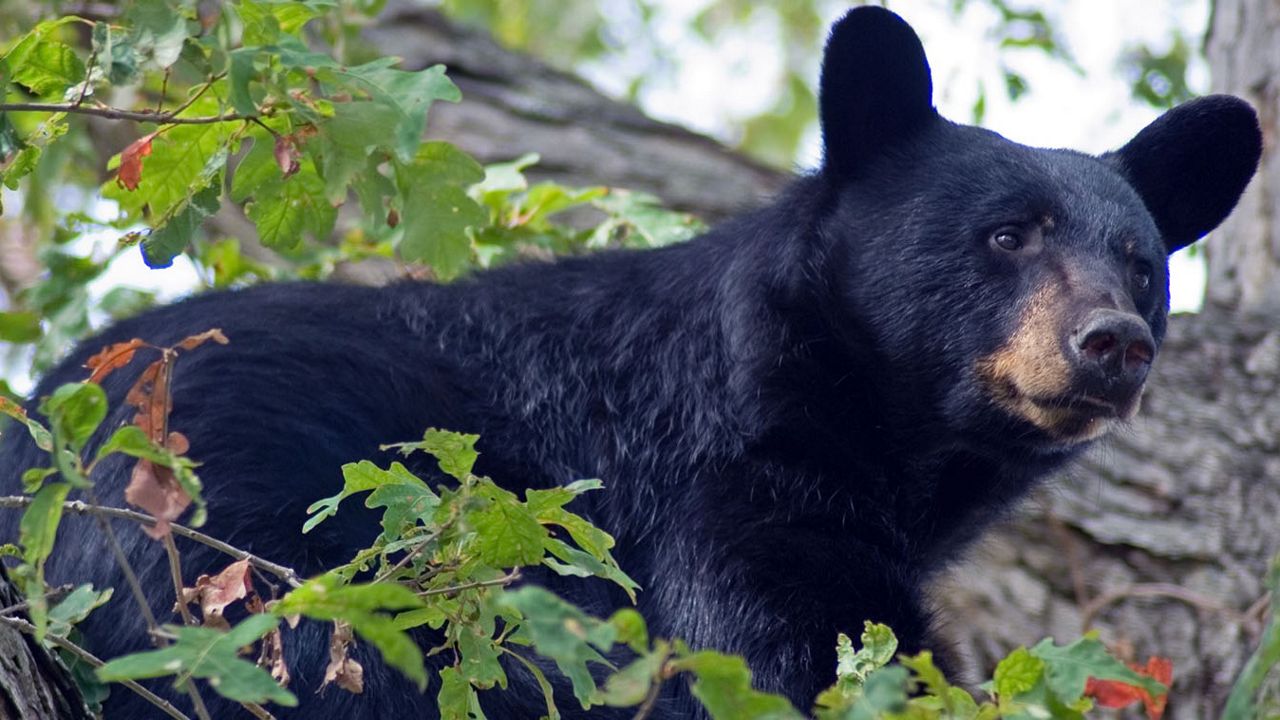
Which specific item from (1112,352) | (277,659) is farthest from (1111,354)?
(277,659)

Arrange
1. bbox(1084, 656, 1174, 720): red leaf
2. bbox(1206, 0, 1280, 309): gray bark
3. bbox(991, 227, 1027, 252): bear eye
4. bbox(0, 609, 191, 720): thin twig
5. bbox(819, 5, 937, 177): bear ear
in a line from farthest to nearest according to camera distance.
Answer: bbox(1206, 0, 1280, 309): gray bark → bbox(819, 5, 937, 177): bear ear → bbox(991, 227, 1027, 252): bear eye → bbox(1084, 656, 1174, 720): red leaf → bbox(0, 609, 191, 720): thin twig

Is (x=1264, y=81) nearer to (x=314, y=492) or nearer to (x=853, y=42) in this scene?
(x=853, y=42)

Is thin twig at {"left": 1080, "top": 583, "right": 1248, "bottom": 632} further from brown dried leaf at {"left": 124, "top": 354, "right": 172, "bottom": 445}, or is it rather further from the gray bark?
brown dried leaf at {"left": 124, "top": 354, "right": 172, "bottom": 445}

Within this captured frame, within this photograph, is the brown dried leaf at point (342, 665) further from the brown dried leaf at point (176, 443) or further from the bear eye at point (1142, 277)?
the bear eye at point (1142, 277)

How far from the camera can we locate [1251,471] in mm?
5824

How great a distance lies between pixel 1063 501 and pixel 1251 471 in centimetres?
76

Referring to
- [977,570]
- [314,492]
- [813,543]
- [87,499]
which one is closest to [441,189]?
[314,492]

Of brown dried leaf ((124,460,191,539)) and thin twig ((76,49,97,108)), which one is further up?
thin twig ((76,49,97,108))

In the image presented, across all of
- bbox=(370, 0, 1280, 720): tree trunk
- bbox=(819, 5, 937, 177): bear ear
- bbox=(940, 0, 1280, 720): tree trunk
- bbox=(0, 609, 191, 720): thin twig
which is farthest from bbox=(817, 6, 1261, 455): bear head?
bbox=(0, 609, 191, 720): thin twig

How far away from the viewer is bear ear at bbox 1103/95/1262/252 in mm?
4891

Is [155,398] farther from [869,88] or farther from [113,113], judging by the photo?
[869,88]

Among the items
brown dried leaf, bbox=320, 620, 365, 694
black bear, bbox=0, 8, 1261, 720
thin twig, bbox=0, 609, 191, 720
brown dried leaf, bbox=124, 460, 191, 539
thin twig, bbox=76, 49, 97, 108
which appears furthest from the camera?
black bear, bbox=0, 8, 1261, 720

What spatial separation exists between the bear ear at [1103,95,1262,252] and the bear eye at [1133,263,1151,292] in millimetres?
596

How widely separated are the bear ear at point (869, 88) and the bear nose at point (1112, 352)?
1014 millimetres
